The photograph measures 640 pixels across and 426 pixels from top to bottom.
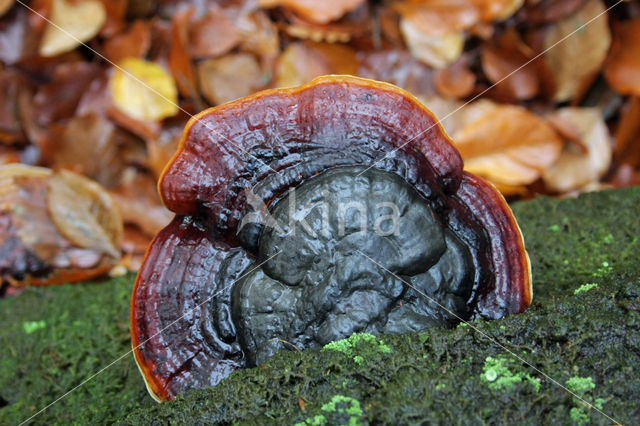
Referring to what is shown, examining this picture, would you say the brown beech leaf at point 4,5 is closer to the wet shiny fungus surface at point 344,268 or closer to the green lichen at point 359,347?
the wet shiny fungus surface at point 344,268

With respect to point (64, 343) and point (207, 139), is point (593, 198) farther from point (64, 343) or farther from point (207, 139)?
point (64, 343)

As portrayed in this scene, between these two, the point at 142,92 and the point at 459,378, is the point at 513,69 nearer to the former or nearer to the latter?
the point at 142,92

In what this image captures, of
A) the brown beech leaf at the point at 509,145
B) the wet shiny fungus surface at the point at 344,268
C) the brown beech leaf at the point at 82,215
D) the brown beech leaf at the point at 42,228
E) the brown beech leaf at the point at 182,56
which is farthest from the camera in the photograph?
the brown beech leaf at the point at 182,56

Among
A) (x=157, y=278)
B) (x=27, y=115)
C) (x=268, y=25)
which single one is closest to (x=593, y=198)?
(x=157, y=278)

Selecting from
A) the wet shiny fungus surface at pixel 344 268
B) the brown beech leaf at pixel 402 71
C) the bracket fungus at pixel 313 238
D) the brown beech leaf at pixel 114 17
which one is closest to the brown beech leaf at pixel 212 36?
the brown beech leaf at pixel 114 17

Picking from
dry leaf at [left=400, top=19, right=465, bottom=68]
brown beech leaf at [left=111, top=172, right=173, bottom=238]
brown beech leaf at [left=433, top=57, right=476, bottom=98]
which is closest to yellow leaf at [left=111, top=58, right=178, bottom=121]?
brown beech leaf at [left=111, top=172, right=173, bottom=238]

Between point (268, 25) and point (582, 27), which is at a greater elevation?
point (582, 27)
